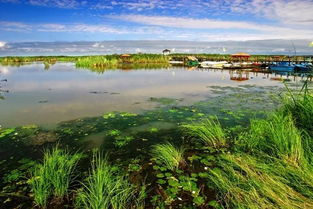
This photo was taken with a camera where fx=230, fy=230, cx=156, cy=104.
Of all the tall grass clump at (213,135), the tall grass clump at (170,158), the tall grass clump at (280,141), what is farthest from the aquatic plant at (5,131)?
the tall grass clump at (280,141)

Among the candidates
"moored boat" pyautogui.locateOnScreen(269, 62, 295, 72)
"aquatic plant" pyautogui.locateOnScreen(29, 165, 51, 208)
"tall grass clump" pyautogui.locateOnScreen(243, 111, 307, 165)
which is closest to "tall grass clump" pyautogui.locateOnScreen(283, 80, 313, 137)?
"tall grass clump" pyautogui.locateOnScreen(243, 111, 307, 165)

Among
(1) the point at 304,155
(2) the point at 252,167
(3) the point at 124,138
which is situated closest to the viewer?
(2) the point at 252,167

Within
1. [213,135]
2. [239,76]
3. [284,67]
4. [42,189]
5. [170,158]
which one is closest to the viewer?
[42,189]

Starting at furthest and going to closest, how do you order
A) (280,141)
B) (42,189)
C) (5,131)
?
1. (5,131)
2. (280,141)
3. (42,189)

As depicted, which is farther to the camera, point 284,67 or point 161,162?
point 284,67

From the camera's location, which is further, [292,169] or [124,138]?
[124,138]

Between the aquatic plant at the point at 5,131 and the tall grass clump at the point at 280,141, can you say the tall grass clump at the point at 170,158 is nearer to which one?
the tall grass clump at the point at 280,141

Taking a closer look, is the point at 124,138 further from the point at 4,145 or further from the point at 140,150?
the point at 4,145

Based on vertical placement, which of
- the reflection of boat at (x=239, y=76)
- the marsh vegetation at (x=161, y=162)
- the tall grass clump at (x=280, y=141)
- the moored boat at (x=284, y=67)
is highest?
the moored boat at (x=284, y=67)

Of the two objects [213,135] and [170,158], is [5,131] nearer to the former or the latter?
[170,158]

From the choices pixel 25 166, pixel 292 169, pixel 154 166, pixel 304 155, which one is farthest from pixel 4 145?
pixel 304 155

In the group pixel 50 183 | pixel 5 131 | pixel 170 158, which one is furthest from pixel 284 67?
pixel 50 183

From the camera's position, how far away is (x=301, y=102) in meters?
5.97

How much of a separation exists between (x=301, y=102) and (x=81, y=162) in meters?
5.82
